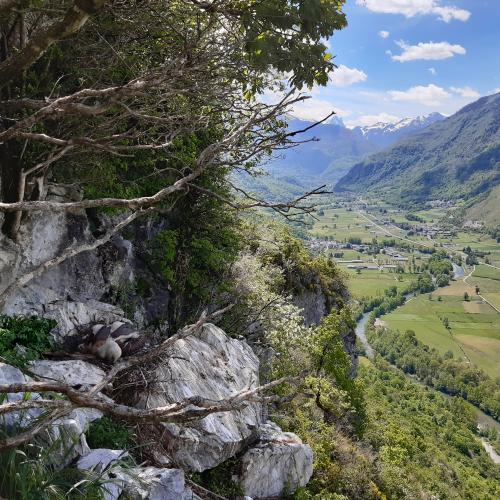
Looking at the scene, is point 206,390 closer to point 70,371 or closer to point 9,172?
point 70,371

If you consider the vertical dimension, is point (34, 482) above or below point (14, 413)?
below

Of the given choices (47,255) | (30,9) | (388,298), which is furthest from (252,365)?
(388,298)

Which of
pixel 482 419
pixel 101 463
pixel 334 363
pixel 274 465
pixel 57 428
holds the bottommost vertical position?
pixel 482 419

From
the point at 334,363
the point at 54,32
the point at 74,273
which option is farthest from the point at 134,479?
the point at 334,363

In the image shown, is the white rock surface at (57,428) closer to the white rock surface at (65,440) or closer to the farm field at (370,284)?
the white rock surface at (65,440)

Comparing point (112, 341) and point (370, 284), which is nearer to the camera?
point (112, 341)

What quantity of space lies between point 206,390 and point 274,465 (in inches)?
102

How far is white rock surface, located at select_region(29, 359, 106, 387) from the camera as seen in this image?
686 cm

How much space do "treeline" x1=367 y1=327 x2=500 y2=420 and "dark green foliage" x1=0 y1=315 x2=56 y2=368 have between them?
388 ft

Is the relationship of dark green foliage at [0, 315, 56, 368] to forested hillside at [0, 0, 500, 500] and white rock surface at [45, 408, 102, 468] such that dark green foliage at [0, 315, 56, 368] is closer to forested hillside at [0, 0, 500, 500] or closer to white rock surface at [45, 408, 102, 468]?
forested hillside at [0, 0, 500, 500]

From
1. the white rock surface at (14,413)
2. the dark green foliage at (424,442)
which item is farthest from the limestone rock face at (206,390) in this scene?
the dark green foliage at (424,442)

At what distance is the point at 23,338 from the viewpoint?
24.1 ft

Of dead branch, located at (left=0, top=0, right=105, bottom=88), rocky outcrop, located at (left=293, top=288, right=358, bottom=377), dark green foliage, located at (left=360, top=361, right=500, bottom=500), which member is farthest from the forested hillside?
rocky outcrop, located at (left=293, top=288, right=358, bottom=377)

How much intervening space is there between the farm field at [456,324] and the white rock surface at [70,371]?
136404 mm
